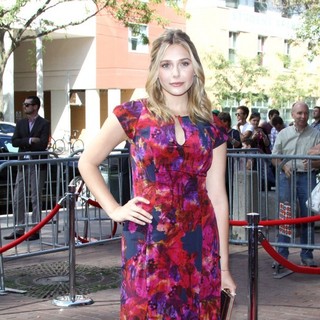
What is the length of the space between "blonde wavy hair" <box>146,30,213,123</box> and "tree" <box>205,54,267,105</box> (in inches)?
1427

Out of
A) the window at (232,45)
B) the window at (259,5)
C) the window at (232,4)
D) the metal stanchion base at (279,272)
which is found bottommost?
the metal stanchion base at (279,272)

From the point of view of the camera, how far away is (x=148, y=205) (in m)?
3.52

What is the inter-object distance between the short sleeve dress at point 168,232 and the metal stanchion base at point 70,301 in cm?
356

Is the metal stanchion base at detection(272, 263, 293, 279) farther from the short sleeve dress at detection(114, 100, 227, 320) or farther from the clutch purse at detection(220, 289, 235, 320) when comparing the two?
the short sleeve dress at detection(114, 100, 227, 320)

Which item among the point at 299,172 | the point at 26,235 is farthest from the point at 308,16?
the point at 26,235

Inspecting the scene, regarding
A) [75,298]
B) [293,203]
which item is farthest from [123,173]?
[75,298]

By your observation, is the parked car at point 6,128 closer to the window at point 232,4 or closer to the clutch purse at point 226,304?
the clutch purse at point 226,304

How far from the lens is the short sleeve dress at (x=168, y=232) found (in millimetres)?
3518

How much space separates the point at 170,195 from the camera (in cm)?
352

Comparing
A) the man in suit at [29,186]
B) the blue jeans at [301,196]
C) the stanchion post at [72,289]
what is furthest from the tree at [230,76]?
the stanchion post at [72,289]

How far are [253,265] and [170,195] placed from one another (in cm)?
177

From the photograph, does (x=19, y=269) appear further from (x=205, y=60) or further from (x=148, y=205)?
(x=205, y=60)

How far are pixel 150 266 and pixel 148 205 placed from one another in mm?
271

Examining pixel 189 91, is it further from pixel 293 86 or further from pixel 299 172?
pixel 293 86
